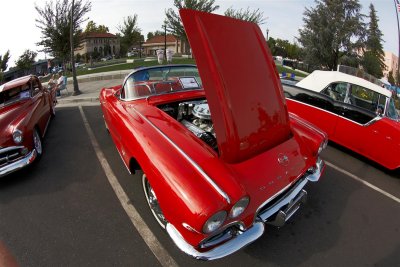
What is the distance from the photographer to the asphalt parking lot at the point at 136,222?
2.46 metres

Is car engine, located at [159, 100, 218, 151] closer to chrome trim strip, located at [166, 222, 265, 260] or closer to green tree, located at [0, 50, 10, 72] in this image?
chrome trim strip, located at [166, 222, 265, 260]

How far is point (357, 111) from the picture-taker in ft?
14.3

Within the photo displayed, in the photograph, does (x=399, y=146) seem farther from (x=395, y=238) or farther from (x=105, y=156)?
(x=105, y=156)

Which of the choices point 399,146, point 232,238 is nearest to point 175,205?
point 232,238

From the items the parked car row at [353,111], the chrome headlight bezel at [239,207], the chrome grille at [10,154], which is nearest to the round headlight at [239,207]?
the chrome headlight bezel at [239,207]

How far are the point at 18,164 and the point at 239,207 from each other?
3402 mm

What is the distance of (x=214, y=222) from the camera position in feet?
6.45

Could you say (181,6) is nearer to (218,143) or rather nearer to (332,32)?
(332,32)

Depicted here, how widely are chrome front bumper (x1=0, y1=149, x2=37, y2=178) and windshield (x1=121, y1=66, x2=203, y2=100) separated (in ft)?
5.49

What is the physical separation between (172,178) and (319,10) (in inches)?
1184

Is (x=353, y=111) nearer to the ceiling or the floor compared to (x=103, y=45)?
nearer to the floor

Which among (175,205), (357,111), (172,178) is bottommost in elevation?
(175,205)

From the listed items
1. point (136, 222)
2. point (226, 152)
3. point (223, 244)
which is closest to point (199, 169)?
point (226, 152)

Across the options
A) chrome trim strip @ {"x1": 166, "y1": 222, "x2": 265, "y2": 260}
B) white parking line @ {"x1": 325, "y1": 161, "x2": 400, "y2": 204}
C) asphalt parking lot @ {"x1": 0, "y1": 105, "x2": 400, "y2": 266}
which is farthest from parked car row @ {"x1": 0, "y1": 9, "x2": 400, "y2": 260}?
white parking line @ {"x1": 325, "y1": 161, "x2": 400, "y2": 204}
